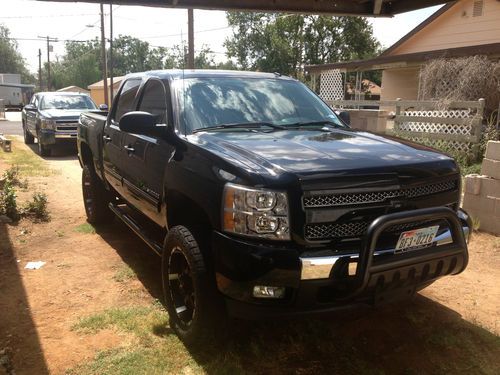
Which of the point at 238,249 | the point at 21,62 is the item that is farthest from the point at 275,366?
the point at 21,62

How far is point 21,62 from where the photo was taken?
329 ft

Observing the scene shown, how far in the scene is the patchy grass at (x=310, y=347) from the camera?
2.95 meters

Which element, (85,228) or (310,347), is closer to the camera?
(310,347)

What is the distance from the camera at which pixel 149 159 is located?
384 cm

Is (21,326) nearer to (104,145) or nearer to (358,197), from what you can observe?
(104,145)

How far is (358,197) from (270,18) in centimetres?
4916

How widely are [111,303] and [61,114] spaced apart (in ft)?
34.2

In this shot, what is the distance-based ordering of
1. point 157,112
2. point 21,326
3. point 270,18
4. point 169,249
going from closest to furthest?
point 169,249 → point 21,326 → point 157,112 → point 270,18

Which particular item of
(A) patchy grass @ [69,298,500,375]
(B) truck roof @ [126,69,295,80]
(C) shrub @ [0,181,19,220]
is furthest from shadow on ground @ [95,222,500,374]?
(C) shrub @ [0,181,19,220]

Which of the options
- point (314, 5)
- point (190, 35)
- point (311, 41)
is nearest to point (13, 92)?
point (311, 41)

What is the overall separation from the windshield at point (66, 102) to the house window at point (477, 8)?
551 inches

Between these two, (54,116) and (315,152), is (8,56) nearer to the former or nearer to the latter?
(54,116)

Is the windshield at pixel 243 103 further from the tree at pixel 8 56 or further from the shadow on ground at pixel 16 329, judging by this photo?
the tree at pixel 8 56

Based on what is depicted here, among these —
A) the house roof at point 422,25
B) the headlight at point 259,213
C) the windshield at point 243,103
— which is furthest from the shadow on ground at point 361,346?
the house roof at point 422,25
